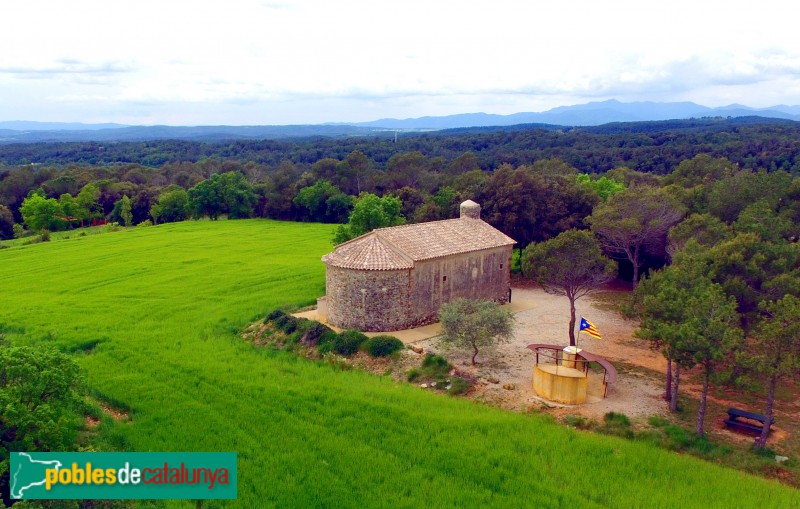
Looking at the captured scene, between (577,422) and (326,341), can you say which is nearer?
(577,422)

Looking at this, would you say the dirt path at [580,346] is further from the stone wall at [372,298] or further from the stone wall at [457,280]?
the stone wall at [372,298]

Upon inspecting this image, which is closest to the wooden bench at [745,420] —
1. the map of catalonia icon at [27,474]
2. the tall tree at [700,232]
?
the tall tree at [700,232]

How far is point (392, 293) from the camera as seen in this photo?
2783 centimetres

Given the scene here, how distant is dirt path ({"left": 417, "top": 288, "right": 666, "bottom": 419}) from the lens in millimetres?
20422

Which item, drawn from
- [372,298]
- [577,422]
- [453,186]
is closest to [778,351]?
[577,422]

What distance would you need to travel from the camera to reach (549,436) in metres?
17.7

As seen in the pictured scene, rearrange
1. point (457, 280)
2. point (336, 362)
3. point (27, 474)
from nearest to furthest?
point (27, 474) → point (336, 362) → point (457, 280)

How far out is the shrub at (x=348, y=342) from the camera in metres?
25.2

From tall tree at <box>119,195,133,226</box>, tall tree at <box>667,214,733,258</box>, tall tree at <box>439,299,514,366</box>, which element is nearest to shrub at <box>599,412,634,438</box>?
tall tree at <box>439,299,514,366</box>

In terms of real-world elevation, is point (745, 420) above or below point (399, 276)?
below

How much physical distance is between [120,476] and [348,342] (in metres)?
12.0

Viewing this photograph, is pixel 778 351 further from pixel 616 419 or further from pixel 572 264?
pixel 572 264

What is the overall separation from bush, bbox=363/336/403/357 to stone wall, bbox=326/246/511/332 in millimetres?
2522

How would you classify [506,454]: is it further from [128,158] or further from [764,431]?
[128,158]
